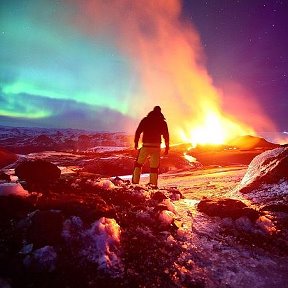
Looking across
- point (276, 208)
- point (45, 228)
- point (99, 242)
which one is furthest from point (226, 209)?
point (45, 228)

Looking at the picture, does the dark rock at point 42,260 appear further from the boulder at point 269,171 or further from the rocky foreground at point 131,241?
the boulder at point 269,171

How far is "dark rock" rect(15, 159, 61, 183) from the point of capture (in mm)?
6664

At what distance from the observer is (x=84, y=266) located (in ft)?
11.3

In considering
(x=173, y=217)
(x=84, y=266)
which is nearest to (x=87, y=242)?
(x=84, y=266)

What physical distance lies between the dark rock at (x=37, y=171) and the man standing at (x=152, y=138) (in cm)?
240

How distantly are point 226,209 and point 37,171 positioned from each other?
4017mm

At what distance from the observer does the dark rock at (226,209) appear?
5375 millimetres

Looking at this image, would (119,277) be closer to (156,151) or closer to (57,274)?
(57,274)

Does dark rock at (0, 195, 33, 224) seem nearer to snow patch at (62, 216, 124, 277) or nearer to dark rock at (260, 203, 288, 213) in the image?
snow patch at (62, 216, 124, 277)

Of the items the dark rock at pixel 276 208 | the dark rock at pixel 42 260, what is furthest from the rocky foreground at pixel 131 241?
the dark rock at pixel 276 208

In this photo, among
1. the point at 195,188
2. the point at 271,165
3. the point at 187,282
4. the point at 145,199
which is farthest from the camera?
the point at 195,188

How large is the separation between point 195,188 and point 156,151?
2524 mm

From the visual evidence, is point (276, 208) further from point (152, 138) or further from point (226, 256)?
point (152, 138)

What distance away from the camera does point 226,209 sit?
5574mm
